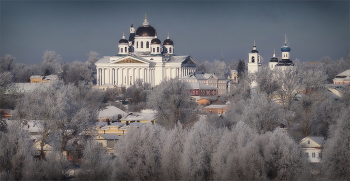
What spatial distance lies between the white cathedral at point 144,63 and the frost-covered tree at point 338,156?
4253 centimetres

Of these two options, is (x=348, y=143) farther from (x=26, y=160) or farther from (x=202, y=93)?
(x=202, y=93)

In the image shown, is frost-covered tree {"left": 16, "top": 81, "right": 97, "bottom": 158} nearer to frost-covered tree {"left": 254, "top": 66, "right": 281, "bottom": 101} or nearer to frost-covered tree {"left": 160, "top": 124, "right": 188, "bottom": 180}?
frost-covered tree {"left": 160, "top": 124, "right": 188, "bottom": 180}

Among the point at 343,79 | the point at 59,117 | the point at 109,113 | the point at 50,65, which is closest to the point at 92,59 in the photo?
the point at 50,65

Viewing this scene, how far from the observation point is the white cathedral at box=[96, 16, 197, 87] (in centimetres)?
6325

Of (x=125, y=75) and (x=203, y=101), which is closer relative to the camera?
(x=203, y=101)

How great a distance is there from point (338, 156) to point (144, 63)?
44.7m

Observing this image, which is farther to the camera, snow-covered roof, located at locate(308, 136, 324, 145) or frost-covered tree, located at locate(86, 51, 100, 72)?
frost-covered tree, located at locate(86, 51, 100, 72)

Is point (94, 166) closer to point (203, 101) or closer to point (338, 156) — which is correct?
point (338, 156)

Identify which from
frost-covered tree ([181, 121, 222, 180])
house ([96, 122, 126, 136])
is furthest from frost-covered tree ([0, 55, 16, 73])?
frost-covered tree ([181, 121, 222, 180])

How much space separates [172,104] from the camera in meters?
28.9

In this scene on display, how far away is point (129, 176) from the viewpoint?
63.1ft

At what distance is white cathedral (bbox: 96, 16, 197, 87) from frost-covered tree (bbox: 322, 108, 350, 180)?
4253cm

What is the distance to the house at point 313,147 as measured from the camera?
22655 millimetres

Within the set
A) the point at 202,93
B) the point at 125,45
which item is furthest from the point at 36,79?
the point at 202,93
